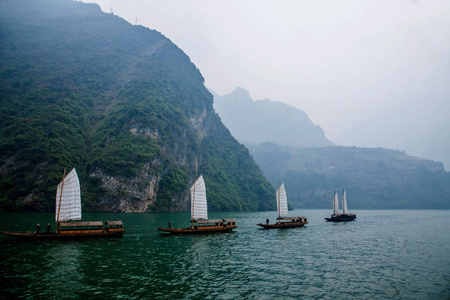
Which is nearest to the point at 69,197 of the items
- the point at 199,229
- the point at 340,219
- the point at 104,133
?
the point at 199,229

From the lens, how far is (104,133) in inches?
4951

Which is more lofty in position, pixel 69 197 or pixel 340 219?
pixel 69 197

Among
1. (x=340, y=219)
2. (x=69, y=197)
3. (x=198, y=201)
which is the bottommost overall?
(x=340, y=219)

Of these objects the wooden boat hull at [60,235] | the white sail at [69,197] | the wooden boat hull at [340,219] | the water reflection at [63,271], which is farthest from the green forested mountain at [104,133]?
the water reflection at [63,271]

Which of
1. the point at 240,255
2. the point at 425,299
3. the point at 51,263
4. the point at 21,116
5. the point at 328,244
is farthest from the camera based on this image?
the point at 21,116

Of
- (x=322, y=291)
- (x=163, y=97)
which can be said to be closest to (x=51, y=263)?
(x=322, y=291)

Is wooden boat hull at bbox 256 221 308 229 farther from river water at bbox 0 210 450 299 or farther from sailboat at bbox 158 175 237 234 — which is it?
river water at bbox 0 210 450 299

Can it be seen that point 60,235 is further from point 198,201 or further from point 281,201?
point 281,201

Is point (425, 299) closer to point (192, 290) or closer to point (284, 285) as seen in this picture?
point (284, 285)

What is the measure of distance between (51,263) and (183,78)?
183 metres

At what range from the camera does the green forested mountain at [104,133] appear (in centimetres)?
9806

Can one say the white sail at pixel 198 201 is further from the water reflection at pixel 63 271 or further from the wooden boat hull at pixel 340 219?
the wooden boat hull at pixel 340 219

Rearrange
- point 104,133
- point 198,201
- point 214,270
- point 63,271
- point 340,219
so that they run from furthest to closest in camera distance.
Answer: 1. point 104,133
2. point 340,219
3. point 198,201
4. point 214,270
5. point 63,271

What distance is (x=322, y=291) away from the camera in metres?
20.5
